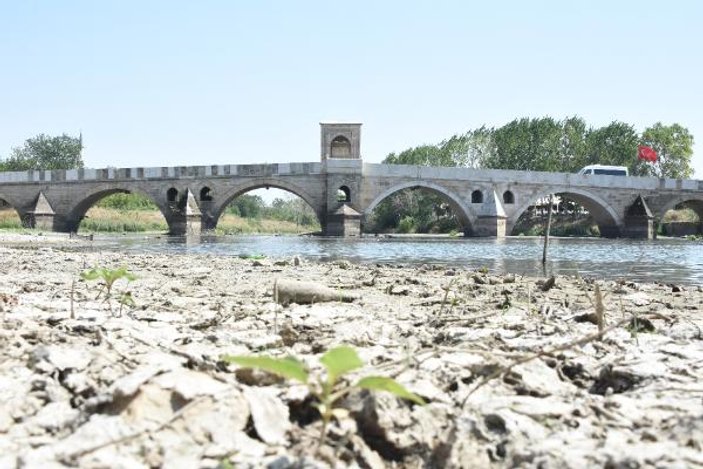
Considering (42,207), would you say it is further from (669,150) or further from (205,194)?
(669,150)

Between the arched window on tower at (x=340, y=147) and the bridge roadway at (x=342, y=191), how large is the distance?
2.24m

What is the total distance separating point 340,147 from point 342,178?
11.4ft

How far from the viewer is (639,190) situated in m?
40.8

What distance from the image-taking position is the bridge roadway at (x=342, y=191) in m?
35.4

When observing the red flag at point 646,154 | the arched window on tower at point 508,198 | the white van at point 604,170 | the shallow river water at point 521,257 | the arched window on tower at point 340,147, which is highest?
the red flag at point 646,154

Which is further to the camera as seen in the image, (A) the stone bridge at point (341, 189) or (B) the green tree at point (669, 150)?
(B) the green tree at point (669, 150)

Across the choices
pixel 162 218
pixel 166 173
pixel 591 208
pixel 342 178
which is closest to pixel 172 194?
pixel 166 173

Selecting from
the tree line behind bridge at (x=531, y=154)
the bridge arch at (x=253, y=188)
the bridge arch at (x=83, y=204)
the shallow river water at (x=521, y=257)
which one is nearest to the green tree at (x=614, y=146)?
the tree line behind bridge at (x=531, y=154)

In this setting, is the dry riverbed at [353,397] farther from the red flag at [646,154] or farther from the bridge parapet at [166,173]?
the red flag at [646,154]

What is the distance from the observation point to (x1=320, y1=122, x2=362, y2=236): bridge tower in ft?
113

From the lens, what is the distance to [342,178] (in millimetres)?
35344

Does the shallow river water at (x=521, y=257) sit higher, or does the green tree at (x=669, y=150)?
the green tree at (x=669, y=150)

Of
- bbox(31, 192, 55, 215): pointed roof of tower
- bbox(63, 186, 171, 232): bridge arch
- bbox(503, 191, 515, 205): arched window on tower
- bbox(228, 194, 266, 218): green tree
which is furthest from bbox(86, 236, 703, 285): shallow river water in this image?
bbox(228, 194, 266, 218): green tree

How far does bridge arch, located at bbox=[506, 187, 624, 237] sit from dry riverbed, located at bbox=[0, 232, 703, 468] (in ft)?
121
